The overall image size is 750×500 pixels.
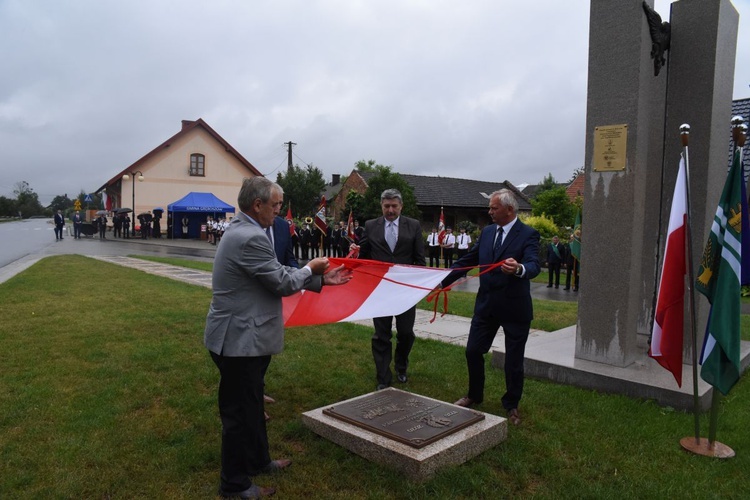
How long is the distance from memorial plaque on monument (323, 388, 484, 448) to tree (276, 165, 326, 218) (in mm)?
42771

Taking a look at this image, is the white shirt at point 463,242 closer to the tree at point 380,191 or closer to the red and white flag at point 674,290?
the tree at point 380,191

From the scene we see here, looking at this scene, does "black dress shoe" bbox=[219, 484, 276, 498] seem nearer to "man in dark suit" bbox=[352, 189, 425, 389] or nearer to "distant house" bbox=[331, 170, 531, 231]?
"man in dark suit" bbox=[352, 189, 425, 389]

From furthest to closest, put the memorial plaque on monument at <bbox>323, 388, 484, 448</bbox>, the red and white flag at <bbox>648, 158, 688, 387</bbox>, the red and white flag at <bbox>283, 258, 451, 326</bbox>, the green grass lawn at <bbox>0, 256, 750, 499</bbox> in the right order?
the red and white flag at <bbox>283, 258, 451, 326</bbox> → the red and white flag at <bbox>648, 158, 688, 387</bbox> → the memorial plaque on monument at <bbox>323, 388, 484, 448</bbox> → the green grass lawn at <bbox>0, 256, 750, 499</bbox>

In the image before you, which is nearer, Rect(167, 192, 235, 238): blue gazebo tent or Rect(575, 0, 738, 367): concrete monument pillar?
Rect(575, 0, 738, 367): concrete monument pillar

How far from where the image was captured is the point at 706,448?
4.45 m

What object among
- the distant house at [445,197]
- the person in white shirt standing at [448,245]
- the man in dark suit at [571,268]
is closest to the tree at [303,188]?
the distant house at [445,197]

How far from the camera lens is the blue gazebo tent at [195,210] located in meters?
42.3

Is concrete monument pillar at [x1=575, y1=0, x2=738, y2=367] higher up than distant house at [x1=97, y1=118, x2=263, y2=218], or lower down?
lower down

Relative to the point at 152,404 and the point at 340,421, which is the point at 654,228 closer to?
the point at 340,421

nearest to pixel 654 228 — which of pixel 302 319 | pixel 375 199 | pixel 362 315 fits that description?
pixel 362 315

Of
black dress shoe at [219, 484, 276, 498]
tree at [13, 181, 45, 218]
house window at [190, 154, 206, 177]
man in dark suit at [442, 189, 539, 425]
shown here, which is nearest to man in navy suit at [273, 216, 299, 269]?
man in dark suit at [442, 189, 539, 425]

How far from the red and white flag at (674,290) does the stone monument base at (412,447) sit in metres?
1.54

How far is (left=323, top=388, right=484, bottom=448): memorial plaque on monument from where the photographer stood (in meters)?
4.13

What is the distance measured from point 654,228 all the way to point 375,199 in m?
30.2
